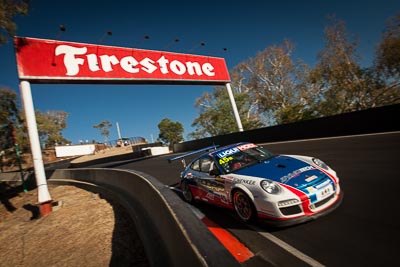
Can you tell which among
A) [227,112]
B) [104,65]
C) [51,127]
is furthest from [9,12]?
[51,127]

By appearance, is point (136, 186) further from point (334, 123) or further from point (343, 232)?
point (334, 123)

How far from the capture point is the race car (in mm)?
3873

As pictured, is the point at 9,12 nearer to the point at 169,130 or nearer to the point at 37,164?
the point at 37,164

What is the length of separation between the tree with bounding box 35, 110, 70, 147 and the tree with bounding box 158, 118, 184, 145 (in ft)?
107

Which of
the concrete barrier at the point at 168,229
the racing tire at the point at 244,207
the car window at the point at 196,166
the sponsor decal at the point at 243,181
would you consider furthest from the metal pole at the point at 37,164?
the sponsor decal at the point at 243,181

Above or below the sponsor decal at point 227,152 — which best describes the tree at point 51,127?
above

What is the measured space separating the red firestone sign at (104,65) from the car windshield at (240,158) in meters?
10.9

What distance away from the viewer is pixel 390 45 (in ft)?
73.1

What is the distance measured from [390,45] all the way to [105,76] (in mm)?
24368

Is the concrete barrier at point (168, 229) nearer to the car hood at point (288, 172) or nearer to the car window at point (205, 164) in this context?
the car window at point (205, 164)

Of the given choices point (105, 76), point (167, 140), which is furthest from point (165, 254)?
point (167, 140)

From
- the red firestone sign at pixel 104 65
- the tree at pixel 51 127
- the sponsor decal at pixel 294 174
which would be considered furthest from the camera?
the tree at pixel 51 127

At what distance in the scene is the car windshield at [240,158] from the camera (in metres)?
5.23

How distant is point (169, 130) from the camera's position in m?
89.7
